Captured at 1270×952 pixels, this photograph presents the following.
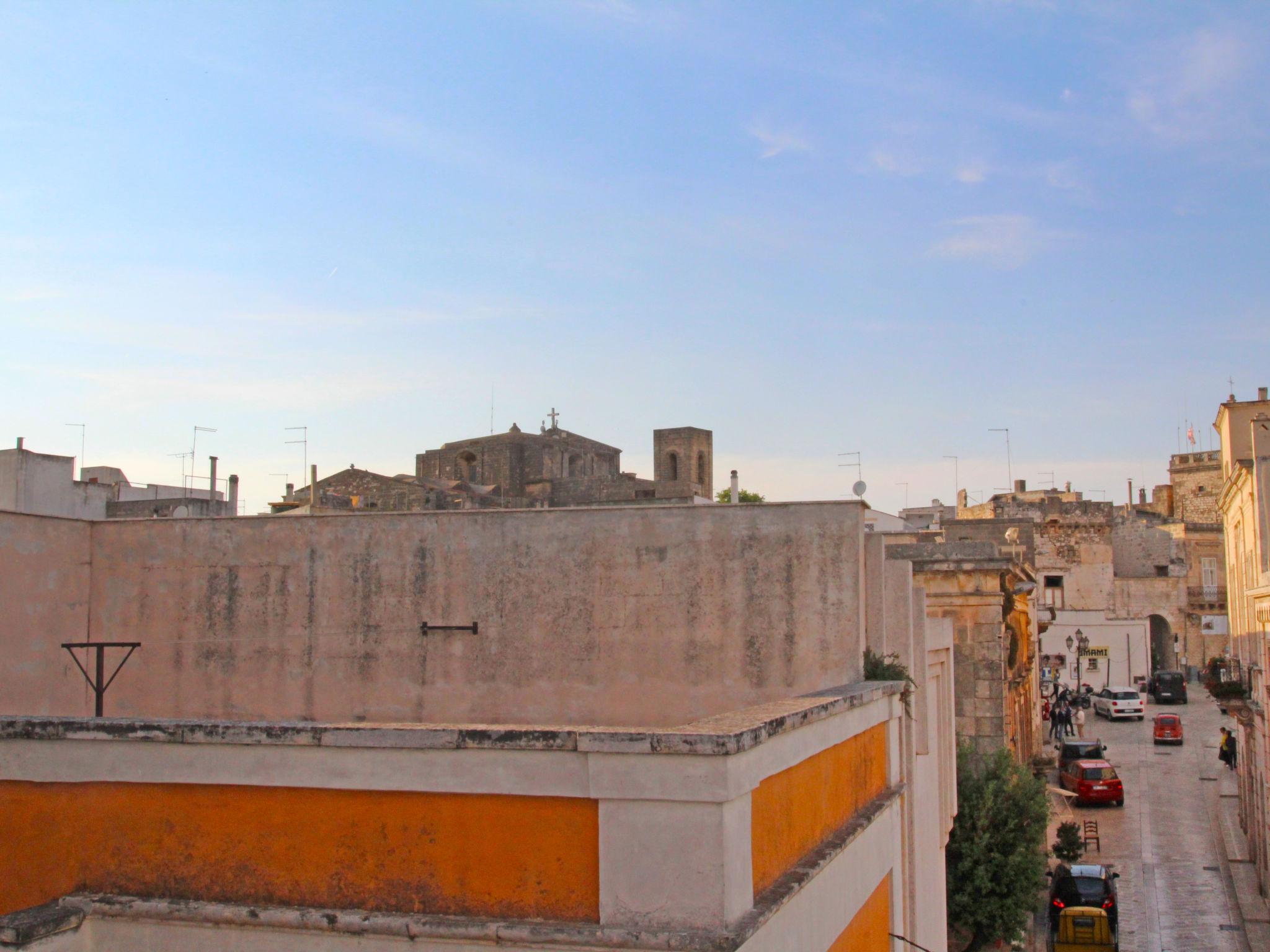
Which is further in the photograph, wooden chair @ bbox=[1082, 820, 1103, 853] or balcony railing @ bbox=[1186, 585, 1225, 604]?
balcony railing @ bbox=[1186, 585, 1225, 604]

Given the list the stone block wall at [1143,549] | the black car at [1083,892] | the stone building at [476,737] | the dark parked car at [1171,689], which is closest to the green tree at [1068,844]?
the black car at [1083,892]

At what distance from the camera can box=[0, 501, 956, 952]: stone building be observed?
4.46 meters

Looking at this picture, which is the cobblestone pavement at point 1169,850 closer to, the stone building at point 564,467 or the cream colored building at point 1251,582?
the cream colored building at point 1251,582

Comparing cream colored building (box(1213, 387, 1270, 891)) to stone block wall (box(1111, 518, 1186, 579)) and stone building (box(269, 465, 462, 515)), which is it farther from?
stone block wall (box(1111, 518, 1186, 579))

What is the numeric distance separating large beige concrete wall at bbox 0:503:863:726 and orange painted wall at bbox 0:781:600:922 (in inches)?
260

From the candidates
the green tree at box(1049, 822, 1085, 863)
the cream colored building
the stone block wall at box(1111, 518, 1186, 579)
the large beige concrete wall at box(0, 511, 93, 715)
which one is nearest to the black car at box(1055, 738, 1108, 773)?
the cream colored building

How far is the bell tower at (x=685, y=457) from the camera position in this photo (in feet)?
131

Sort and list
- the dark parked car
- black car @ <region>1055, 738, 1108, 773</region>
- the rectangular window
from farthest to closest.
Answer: the rectangular window < the dark parked car < black car @ <region>1055, 738, 1108, 773</region>

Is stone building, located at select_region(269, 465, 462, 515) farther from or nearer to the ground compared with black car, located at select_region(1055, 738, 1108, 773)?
farther from the ground

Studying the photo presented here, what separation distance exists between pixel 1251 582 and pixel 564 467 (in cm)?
2739

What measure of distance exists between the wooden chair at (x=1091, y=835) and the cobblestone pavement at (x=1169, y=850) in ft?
0.63

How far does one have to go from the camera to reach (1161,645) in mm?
57219

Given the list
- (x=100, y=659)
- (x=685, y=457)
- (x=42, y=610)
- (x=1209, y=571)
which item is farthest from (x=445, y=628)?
(x=1209, y=571)

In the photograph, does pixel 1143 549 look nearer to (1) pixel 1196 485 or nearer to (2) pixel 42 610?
(1) pixel 1196 485
